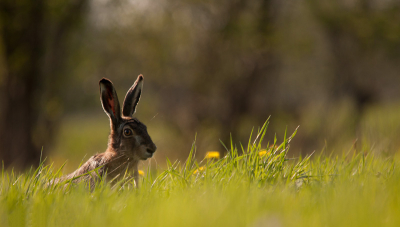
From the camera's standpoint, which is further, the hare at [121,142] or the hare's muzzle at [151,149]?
the hare's muzzle at [151,149]

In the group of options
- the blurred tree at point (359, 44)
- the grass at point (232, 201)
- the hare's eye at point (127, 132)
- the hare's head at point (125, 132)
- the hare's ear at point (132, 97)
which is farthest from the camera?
the blurred tree at point (359, 44)

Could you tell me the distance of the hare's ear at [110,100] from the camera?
4.97m

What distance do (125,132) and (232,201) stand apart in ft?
8.98

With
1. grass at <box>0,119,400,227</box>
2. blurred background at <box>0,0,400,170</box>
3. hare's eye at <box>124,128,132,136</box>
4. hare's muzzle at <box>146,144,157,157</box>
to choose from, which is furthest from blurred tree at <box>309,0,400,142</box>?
grass at <box>0,119,400,227</box>

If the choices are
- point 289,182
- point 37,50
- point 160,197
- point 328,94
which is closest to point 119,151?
point 160,197

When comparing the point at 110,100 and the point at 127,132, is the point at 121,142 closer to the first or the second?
the point at 127,132

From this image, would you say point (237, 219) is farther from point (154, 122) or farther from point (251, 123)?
point (154, 122)

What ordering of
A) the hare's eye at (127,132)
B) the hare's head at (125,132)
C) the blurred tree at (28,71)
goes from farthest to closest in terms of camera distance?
the blurred tree at (28,71)
the hare's eye at (127,132)
the hare's head at (125,132)

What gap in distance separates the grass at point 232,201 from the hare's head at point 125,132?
4.28 ft

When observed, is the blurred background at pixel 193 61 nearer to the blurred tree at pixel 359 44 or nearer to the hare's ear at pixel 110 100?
the blurred tree at pixel 359 44

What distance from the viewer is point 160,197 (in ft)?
10.1

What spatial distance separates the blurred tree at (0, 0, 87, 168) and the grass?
8.60 m

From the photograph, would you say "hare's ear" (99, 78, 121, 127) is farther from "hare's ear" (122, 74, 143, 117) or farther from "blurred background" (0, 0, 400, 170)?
→ "blurred background" (0, 0, 400, 170)

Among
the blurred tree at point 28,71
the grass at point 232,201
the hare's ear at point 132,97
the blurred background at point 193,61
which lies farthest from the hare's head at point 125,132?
the blurred tree at point 28,71
